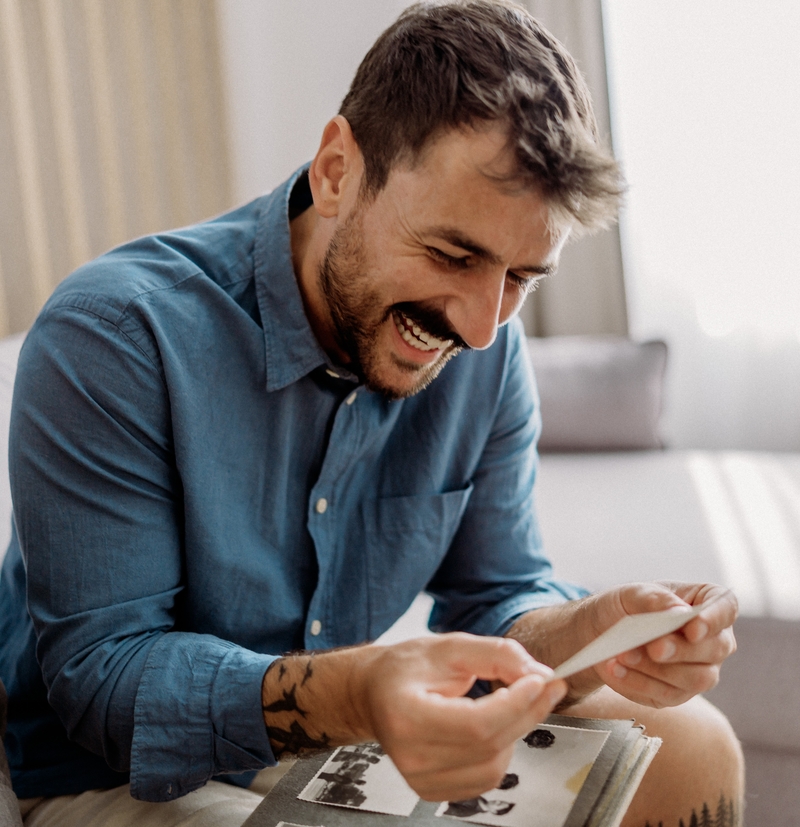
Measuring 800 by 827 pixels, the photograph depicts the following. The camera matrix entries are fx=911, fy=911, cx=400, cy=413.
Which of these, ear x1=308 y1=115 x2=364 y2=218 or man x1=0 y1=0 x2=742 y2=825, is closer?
man x1=0 y1=0 x2=742 y2=825

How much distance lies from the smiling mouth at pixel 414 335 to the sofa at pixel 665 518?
61 centimetres

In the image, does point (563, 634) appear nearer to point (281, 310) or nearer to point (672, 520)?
point (281, 310)

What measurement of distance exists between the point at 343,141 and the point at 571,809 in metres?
0.69

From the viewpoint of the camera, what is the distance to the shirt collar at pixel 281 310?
1.01m

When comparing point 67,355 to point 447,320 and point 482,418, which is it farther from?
point 482,418

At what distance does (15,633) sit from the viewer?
1.02 m

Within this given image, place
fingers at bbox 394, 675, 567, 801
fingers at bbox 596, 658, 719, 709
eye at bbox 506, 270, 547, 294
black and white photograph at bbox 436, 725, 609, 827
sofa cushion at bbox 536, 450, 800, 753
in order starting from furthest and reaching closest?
sofa cushion at bbox 536, 450, 800, 753
eye at bbox 506, 270, 547, 294
fingers at bbox 596, 658, 719, 709
black and white photograph at bbox 436, 725, 609, 827
fingers at bbox 394, 675, 567, 801

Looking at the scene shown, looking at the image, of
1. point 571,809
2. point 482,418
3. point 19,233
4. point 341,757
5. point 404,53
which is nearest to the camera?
point 571,809

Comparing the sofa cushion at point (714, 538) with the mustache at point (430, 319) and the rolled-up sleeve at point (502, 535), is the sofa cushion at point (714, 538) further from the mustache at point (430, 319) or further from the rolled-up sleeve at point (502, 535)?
the mustache at point (430, 319)

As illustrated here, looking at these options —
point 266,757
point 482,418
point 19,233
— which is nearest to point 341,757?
point 266,757

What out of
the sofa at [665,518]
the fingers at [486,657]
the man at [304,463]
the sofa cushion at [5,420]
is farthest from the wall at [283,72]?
the fingers at [486,657]

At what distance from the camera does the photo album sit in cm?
71

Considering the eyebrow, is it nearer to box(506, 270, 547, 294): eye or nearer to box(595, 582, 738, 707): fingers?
box(506, 270, 547, 294): eye

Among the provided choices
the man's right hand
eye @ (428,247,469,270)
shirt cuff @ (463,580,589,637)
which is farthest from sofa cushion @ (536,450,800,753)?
the man's right hand
